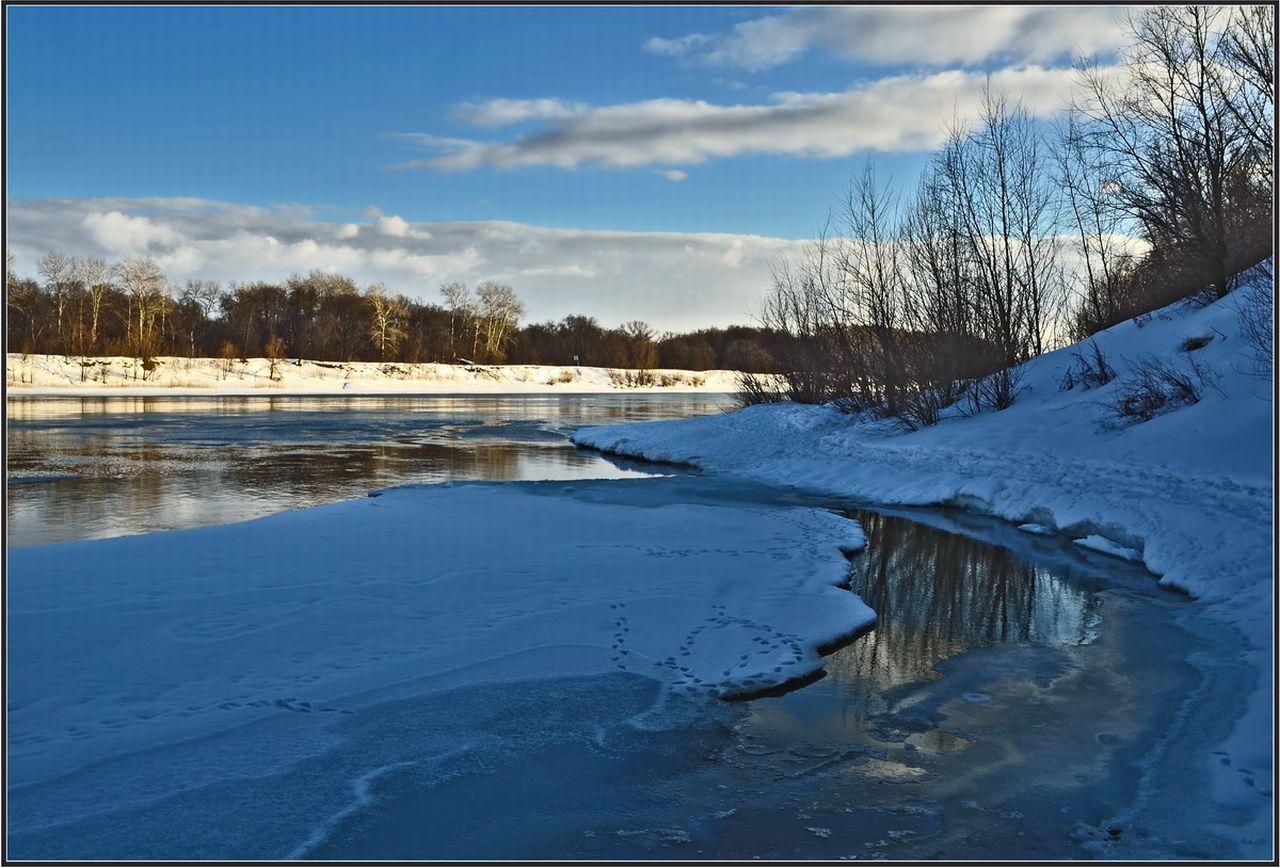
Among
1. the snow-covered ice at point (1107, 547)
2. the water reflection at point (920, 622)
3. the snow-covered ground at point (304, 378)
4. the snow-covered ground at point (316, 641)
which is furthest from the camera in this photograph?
the snow-covered ground at point (304, 378)

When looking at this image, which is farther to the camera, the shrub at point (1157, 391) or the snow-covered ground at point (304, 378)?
the snow-covered ground at point (304, 378)

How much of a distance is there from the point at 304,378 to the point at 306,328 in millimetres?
19680

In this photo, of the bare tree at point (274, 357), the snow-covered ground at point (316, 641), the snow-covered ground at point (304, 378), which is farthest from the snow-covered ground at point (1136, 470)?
the bare tree at point (274, 357)

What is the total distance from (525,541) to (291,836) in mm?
5775

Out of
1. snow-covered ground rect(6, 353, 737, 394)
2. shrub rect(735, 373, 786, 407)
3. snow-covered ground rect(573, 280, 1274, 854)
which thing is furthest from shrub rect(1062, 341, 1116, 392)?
snow-covered ground rect(6, 353, 737, 394)

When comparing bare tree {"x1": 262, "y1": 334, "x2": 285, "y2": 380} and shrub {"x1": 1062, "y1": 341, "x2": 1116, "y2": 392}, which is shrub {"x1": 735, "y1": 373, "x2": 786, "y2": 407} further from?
bare tree {"x1": 262, "y1": 334, "x2": 285, "y2": 380}

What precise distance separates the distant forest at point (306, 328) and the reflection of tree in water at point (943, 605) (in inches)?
1046

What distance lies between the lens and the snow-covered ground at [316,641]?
364 centimetres

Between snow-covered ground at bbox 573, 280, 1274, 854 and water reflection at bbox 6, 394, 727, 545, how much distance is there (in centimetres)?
470

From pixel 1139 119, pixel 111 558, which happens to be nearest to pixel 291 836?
pixel 111 558

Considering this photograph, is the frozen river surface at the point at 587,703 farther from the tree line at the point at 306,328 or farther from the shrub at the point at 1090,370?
the tree line at the point at 306,328

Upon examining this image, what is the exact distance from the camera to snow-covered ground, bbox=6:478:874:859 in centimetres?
364

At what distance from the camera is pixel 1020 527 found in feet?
36.3

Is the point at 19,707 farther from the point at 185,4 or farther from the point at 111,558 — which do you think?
the point at 185,4
